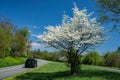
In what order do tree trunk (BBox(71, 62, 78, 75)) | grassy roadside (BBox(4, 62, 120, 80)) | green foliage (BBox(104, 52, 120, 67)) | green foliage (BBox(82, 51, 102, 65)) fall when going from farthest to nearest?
green foliage (BBox(82, 51, 102, 65)) < green foliage (BBox(104, 52, 120, 67)) < tree trunk (BBox(71, 62, 78, 75)) < grassy roadside (BBox(4, 62, 120, 80))

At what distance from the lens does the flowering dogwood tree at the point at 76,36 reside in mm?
29922

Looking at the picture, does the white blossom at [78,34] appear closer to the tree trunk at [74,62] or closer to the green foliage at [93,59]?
the tree trunk at [74,62]

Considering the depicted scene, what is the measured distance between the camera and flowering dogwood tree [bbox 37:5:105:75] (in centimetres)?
2992

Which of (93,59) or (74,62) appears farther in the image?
(93,59)

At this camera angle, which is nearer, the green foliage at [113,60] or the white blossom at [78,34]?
the white blossom at [78,34]

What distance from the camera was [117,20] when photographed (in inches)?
1113

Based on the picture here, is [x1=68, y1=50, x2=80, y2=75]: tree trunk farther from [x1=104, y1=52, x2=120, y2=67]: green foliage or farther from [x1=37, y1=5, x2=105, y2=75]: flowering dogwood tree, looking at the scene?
[x1=104, y1=52, x2=120, y2=67]: green foliage

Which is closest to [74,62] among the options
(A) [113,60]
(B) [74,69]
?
(B) [74,69]

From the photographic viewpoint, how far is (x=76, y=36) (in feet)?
97.8

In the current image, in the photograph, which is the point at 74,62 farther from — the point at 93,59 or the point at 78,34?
the point at 93,59

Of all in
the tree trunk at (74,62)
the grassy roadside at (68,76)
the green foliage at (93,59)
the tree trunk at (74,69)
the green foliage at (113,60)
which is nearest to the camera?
the grassy roadside at (68,76)

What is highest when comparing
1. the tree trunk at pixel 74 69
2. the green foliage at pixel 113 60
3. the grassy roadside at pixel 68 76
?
the green foliage at pixel 113 60

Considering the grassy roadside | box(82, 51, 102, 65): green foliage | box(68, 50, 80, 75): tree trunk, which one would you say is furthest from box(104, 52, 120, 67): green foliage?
box(68, 50, 80, 75): tree trunk

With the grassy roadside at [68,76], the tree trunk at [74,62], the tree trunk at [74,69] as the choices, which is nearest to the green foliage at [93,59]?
the grassy roadside at [68,76]
